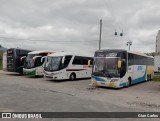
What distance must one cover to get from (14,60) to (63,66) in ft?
26.7

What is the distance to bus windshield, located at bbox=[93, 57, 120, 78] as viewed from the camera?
15.9 m

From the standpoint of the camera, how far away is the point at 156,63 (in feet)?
143

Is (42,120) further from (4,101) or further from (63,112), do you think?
(4,101)

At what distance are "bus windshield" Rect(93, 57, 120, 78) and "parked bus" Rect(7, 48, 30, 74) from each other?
43.1 feet

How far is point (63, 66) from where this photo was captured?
2125 cm

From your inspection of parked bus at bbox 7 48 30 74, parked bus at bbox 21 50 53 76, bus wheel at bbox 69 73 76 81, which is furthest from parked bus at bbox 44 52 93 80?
parked bus at bbox 7 48 30 74

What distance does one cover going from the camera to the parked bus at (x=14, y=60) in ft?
87.5

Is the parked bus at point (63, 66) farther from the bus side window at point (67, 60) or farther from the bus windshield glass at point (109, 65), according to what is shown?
the bus windshield glass at point (109, 65)

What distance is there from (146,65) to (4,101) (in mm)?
17072

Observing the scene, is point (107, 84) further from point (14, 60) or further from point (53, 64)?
point (14, 60)

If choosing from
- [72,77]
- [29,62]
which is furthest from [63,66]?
[29,62]

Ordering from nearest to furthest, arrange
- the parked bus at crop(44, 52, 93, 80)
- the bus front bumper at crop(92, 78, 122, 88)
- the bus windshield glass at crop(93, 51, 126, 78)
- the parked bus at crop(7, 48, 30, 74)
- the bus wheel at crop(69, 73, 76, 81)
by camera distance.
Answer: the bus front bumper at crop(92, 78, 122, 88), the bus windshield glass at crop(93, 51, 126, 78), the parked bus at crop(44, 52, 93, 80), the bus wheel at crop(69, 73, 76, 81), the parked bus at crop(7, 48, 30, 74)

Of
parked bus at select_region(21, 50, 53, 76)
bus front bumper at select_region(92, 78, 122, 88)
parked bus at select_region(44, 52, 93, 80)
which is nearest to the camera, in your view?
bus front bumper at select_region(92, 78, 122, 88)

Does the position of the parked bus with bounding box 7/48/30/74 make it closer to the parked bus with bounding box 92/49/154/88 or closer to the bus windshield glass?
the parked bus with bounding box 92/49/154/88
